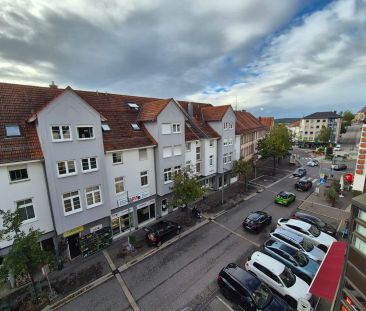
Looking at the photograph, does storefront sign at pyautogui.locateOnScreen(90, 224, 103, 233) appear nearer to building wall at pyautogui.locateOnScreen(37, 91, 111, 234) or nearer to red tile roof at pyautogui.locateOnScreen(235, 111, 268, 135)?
building wall at pyautogui.locateOnScreen(37, 91, 111, 234)

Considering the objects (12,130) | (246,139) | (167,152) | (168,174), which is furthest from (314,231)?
(12,130)

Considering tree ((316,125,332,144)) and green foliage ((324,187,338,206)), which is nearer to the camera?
green foliage ((324,187,338,206))

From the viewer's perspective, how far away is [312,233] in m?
15.7

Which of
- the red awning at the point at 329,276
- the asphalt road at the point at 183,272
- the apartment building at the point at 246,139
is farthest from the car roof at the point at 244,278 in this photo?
the apartment building at the point at 246,139

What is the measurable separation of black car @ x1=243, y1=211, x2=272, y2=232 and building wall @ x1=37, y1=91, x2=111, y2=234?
13103 mm

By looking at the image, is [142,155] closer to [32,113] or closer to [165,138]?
[165,138]

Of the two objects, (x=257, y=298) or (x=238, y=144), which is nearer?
(x=257, y=298)

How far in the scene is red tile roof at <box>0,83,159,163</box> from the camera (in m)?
12.2

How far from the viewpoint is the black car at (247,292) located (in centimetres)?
995

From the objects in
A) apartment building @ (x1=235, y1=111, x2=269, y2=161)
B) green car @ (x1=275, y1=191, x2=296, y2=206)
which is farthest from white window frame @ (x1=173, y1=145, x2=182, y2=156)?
apartment building @ (x1=235, y1=111, x2=269, y2=161)

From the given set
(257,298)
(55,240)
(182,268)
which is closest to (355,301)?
(257,298)

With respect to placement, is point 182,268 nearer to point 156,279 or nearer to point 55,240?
point 156,279

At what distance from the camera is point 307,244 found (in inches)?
567

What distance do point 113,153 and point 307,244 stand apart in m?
17.2
